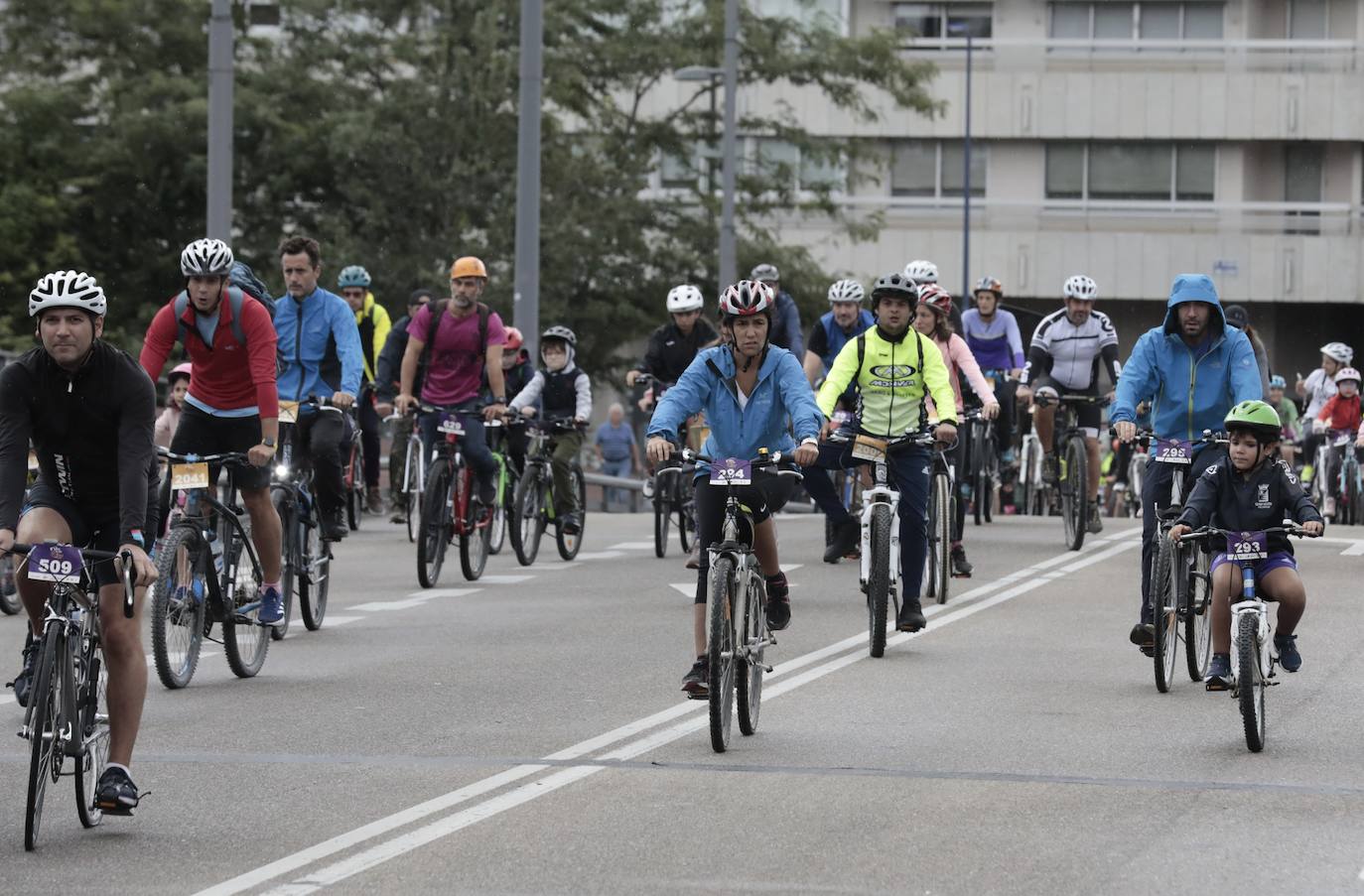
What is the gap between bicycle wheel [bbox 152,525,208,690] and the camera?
11297 mm

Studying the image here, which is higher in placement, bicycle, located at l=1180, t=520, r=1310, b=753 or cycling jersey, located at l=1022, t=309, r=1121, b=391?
cycling jersey, located at l=1022, t=309, r=1121, b=391

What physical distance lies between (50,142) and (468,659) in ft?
89.5

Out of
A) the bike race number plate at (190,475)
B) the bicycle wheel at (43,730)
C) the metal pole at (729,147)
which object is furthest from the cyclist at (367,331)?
the metal pole at (729,147)

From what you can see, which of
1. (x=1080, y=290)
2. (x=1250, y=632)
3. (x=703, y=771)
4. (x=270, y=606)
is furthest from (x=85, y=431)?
(x=1080, y=290)

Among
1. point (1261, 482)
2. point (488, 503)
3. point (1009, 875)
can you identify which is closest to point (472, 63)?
point (488, 503)

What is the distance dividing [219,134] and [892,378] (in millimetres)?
9897

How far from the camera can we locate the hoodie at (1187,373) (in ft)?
39.8

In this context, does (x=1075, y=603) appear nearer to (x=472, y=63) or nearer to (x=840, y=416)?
(x=840, y=416)

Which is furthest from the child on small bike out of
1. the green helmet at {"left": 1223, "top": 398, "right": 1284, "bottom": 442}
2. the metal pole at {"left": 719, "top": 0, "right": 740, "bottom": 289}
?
the metal pole at {"left": 719, "top": 0, "right": 740, "bottom": 289}

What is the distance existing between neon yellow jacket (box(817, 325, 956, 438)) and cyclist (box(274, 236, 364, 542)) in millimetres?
2785

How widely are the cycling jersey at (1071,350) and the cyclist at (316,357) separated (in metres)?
7.23

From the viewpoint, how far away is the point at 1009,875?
7.45 metres

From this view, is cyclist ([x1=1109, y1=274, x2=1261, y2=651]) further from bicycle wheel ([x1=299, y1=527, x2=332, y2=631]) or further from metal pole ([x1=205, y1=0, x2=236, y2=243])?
metal pole ([x1=205, y1=0, x2=236, y2=243])

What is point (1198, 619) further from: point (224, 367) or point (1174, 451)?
point (224, 367)
